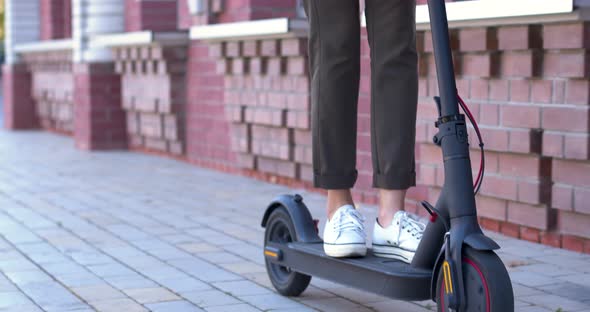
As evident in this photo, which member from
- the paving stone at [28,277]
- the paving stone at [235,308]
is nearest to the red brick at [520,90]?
the paving stone at [235,308]

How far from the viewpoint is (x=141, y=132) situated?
11.5 meters

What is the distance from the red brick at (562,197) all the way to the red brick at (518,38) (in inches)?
27.5

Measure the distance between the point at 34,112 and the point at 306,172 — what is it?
9.45 meters

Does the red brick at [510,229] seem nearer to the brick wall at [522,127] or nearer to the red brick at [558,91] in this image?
the brick wall at [522,127]

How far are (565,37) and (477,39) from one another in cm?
67

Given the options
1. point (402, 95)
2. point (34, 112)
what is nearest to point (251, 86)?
point (402, 95)

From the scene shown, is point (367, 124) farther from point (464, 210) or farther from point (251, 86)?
point (464, 210)

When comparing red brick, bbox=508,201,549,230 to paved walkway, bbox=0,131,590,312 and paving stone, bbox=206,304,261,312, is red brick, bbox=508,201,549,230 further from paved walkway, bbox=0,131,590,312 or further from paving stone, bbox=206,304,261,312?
paving stone, bbox=206,304,261,312

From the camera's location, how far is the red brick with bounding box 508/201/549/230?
213 inches

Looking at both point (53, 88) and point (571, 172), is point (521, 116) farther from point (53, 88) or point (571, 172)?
point (53, 88)

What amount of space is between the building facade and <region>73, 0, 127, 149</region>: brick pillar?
0.02m

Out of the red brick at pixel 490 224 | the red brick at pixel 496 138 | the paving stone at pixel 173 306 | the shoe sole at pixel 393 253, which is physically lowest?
the paving stone at pixel 173 306

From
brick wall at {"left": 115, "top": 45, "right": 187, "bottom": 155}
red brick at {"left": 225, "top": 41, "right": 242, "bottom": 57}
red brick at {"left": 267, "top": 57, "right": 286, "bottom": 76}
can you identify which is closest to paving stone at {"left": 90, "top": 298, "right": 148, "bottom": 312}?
red brick at {"left": 267, "top": 57, "right": 286, "bottom": 76}

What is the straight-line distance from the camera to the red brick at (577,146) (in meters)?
5.10
